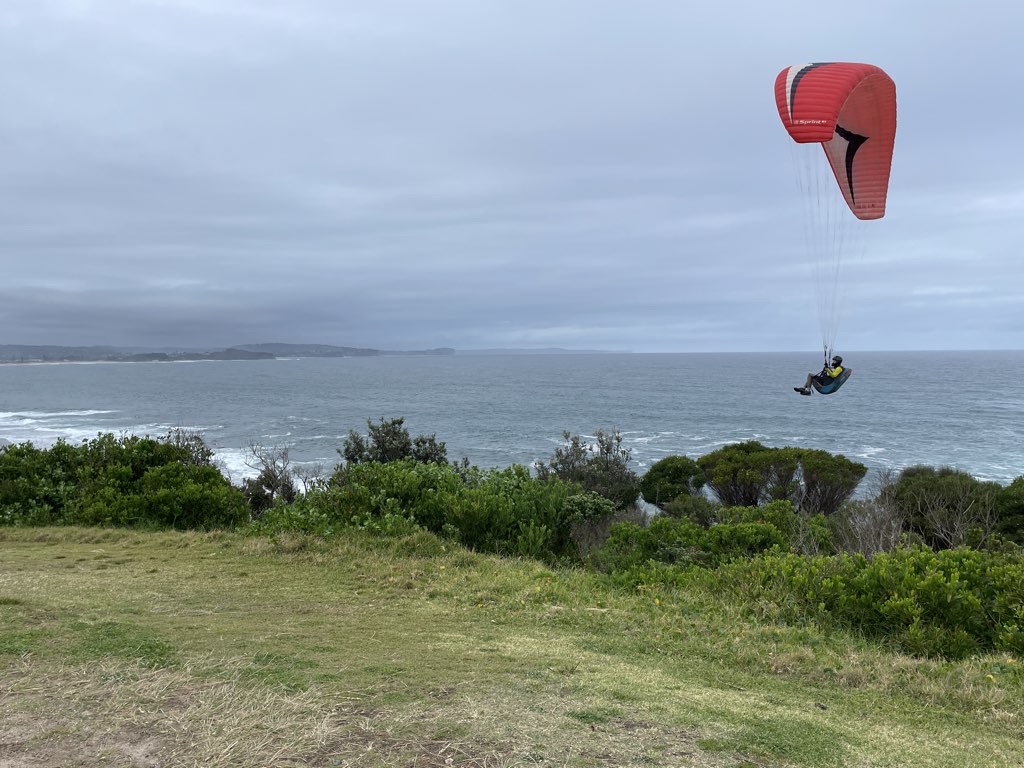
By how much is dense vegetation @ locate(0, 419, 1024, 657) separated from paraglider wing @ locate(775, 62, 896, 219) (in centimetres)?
501

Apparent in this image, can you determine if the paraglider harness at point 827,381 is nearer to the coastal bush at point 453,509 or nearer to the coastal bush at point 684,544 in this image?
the coastal bush at point 684,544

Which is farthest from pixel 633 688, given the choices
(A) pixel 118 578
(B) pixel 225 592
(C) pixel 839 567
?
(A) pixel 118 578

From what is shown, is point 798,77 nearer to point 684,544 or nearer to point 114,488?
point 684,544

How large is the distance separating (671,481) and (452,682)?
22.6 metres

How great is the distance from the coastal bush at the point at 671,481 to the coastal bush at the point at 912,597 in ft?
61.3

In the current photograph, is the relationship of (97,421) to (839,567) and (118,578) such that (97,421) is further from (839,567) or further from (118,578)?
(839,567)

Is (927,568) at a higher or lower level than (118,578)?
higher

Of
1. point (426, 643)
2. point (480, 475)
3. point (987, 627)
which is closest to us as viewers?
point (426, 643)

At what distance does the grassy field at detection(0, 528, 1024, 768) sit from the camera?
379cm

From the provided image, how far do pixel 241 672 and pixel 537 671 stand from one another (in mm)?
2012

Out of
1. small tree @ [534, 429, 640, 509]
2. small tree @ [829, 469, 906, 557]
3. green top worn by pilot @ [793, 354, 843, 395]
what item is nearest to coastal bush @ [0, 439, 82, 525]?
green top worn by pilot @ [793, 354, 843, 395]

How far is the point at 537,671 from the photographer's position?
5.06 m

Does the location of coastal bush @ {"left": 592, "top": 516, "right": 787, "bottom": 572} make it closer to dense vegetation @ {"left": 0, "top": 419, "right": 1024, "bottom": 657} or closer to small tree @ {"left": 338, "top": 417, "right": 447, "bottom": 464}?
dense vegetation @ {"left": 0, "top": 419, "right": 1024, "bottom": 657}

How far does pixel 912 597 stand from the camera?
20.4 feet
